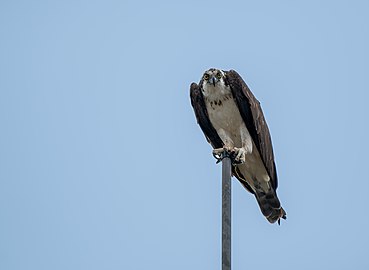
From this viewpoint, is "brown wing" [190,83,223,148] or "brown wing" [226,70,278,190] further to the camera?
"brown wing" [190,83,223,148]

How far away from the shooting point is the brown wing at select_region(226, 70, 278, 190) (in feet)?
34.5

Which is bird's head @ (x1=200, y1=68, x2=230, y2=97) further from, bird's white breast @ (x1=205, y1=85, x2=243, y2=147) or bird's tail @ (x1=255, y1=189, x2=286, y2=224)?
bird's tail @ (x1=255, y1=189, x2=286, y2=224)

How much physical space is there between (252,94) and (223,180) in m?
4.00

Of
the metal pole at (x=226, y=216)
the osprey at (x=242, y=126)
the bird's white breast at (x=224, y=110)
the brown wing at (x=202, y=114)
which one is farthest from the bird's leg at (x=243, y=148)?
the metal pole at (x=226, y=216)

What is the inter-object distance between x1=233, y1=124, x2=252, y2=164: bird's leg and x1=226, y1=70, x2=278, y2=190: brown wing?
65mm

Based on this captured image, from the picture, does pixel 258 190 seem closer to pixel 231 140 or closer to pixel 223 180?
pixel 231 140

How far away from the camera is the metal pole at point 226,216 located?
6.12 meters

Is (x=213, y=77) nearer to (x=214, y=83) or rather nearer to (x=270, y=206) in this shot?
(x=214, y=83)

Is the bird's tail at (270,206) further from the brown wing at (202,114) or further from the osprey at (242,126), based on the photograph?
the brown wing at (202,114)

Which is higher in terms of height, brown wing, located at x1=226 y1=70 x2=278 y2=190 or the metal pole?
brown wing, located at x1=226 y1=70 x2=278 y2=190

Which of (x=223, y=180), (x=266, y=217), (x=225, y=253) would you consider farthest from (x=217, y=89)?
(x=225, y=253)

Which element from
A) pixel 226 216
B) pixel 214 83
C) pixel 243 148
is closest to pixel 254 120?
pixel 243 148

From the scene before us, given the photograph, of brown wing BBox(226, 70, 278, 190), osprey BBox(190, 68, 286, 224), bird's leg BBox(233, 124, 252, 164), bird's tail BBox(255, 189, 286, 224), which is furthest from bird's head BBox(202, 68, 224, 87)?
bird's tail BBox(255, 189, 286, 224)

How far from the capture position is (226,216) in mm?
6480
